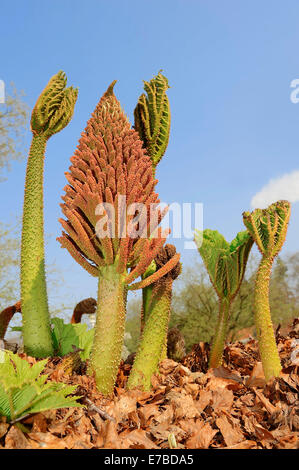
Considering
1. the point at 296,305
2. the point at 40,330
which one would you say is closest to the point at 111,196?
the point at 40,330

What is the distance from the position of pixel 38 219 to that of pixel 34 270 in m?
0.43

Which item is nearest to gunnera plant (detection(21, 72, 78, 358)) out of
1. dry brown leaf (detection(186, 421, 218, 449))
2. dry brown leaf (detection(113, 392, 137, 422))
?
dry brown leaf (detection(113, 392, 137, 422))

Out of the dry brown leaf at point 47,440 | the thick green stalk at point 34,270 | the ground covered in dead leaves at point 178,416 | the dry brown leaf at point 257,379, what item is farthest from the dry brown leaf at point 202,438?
the thick green stalk at point 34,270

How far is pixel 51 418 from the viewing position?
A: 217 centimetres

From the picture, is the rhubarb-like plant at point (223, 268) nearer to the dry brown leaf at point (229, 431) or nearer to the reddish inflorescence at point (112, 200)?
the reddish inflorescence at point (112, 200)

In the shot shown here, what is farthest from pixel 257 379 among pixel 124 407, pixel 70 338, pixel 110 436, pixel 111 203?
pixel 111 203

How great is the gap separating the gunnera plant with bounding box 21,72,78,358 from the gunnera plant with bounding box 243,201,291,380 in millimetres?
1691

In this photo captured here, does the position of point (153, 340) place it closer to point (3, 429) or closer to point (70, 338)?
point (70, 338)

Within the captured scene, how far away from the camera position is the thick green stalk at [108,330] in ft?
8.89

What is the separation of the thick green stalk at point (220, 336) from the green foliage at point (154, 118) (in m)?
1.36

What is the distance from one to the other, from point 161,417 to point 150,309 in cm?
81

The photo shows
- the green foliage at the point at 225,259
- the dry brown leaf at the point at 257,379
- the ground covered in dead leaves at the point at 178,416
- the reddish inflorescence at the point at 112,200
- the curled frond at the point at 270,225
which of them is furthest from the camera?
the green foliage at the point at 225,259

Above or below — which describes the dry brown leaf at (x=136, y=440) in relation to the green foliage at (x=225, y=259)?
below
